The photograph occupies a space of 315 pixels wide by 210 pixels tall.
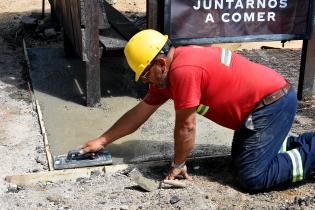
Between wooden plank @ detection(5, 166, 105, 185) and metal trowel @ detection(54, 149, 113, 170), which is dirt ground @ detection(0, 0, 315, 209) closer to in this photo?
wooden plank @ detection(5, 166, 105, 185)

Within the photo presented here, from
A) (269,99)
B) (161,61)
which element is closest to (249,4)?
(269,99)

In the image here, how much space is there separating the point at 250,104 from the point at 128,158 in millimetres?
1275

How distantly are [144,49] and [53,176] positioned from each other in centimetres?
132

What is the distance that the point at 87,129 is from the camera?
554 cm

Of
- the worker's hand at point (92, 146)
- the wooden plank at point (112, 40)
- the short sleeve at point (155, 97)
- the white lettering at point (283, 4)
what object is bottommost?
the worker's hand at point (92, 146)

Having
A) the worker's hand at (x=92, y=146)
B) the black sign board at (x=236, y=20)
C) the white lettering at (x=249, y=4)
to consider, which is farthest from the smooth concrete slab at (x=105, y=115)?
the white lettering at (x=249, y=4)

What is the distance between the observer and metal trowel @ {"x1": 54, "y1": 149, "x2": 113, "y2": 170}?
15.3ft

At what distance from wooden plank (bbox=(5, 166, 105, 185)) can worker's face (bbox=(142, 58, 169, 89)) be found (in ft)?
3.15

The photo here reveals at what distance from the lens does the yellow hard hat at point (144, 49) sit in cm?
397

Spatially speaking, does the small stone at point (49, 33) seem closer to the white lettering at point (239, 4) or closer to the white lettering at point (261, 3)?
the white lettering at point (239, 4)

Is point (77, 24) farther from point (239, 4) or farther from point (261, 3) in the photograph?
point (261, 3)

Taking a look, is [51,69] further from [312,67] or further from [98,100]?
[312,67]

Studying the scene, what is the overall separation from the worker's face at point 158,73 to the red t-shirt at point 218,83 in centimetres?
6

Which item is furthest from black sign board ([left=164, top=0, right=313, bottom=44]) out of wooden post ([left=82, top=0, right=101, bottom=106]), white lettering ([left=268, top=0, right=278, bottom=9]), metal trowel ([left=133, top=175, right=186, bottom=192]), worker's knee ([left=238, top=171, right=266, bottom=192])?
worker's knee ([left=238, top=171, right=266, bottom=192])
